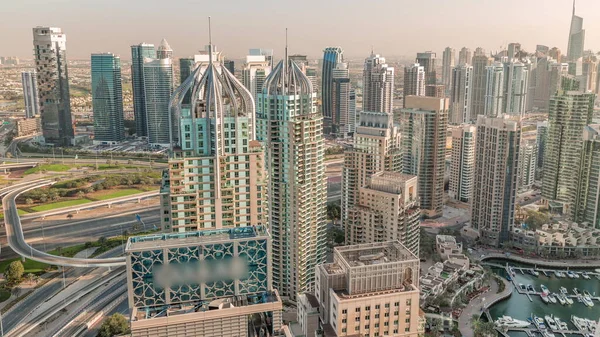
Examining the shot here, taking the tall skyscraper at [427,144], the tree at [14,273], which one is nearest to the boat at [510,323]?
the tall skyscraper at [427,144]

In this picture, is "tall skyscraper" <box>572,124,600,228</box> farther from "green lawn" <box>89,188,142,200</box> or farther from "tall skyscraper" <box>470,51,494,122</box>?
"green lawn" <box>89,188,142,200</box>

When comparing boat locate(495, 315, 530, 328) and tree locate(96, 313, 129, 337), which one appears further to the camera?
boat locate(495, 315, 530, 328)

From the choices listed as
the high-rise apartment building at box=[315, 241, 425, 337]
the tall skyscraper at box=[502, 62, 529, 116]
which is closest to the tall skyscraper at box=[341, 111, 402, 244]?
the high-rise apartment building at box=[315, 241, 425, 337]

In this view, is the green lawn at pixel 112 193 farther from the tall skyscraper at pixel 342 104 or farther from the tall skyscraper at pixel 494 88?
the tall skyscraper at pixel 494 88

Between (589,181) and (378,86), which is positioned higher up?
(378,86)

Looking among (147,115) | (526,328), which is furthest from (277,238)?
(147,115)

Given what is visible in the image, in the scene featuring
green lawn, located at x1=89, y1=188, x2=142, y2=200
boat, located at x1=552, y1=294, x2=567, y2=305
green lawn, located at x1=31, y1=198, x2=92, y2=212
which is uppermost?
green lawn, located at x1=89, y1=188, x2=142, y2=200

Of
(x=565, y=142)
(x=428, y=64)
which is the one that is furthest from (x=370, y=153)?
(x=428, y=64)

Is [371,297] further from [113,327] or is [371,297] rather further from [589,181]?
[589,181]
